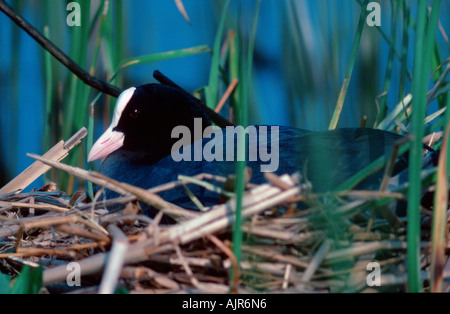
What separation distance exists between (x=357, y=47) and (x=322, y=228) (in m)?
0.54

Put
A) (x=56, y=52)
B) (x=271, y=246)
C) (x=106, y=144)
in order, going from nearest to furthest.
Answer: (x=271, y=246)
(x=56, y=52)
(x=106, y=144)

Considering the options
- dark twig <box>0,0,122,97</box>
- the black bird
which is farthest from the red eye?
dark twig <box>0,0,122,97</box>

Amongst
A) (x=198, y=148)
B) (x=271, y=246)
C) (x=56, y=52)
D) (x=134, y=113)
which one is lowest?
(x=271, y=246)

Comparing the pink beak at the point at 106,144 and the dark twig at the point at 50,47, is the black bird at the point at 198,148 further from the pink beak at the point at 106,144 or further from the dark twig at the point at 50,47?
the dark twig at the point at 50,47

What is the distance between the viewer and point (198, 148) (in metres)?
1.56

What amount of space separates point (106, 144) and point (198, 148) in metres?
0.45

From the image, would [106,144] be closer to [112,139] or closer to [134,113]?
[112,139]

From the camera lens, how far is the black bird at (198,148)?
1189 millimetres

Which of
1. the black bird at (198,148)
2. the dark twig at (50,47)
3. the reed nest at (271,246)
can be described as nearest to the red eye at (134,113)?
the black bird at (198,148)

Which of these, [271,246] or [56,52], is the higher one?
[56,52]

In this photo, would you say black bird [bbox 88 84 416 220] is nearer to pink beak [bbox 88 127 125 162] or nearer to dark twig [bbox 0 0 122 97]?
pink beak [bbox 88 127 125 162]

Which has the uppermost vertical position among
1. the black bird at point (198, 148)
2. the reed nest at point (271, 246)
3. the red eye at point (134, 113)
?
the red eye at point (134, 113)

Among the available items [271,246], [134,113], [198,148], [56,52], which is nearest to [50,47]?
[56,52]
